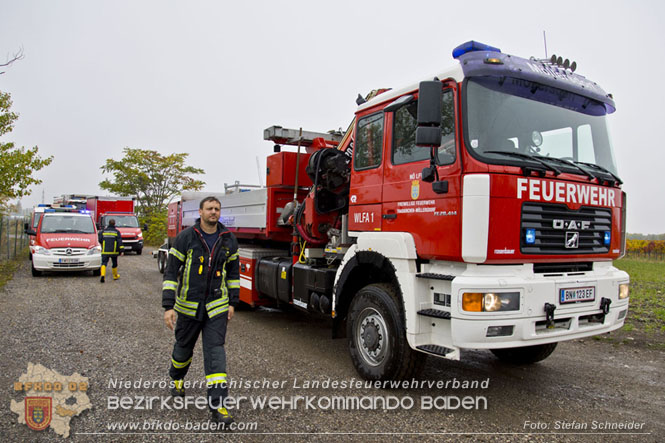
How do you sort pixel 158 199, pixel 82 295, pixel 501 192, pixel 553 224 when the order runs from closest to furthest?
1. pixel 501 192
2. pixel 553 224
3. pixel 82 295
4. pixel 158 199

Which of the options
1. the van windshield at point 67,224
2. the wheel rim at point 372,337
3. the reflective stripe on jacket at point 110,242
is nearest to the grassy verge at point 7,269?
the van windshield at point 67,224

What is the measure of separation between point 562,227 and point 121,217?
22424 mm

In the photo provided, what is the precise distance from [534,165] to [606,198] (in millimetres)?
1069

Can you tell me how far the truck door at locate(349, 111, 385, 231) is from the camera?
502 cm

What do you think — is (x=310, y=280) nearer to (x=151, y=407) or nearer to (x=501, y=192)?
(x=151, y=407)

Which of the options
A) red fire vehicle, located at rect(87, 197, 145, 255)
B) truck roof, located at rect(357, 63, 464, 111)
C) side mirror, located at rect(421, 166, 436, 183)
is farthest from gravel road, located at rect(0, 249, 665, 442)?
red fire vehicle, located at rect(87, 197, 145, 255)

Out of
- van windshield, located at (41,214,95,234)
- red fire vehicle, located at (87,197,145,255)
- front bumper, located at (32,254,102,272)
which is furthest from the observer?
red fire vehicle, located at (87,197,145,255)

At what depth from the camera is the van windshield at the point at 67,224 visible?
1391 centimetres

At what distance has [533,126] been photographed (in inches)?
168

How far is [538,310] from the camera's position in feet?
12.9

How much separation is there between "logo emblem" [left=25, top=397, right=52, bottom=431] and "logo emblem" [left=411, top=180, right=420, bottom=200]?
12.0 ft

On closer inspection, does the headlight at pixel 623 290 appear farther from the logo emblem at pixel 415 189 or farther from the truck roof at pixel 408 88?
the truck roof at pixel 408 88

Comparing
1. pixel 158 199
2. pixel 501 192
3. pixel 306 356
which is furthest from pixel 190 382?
pixel 158 199

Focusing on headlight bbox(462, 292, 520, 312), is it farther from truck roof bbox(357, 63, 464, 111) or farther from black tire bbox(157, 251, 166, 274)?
black tire bbox(157, 251, 166, 274)
